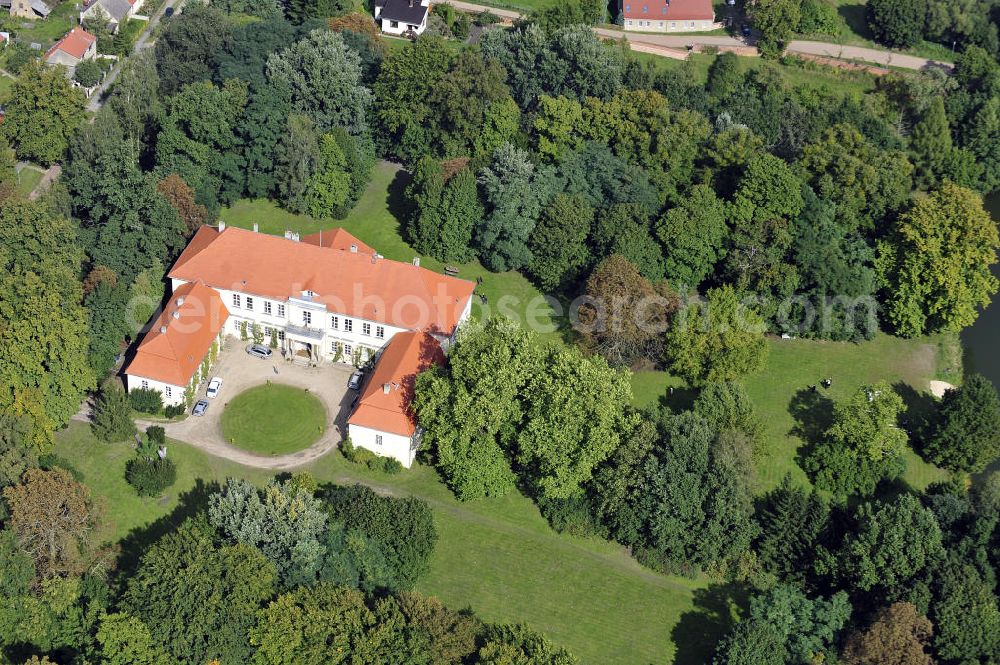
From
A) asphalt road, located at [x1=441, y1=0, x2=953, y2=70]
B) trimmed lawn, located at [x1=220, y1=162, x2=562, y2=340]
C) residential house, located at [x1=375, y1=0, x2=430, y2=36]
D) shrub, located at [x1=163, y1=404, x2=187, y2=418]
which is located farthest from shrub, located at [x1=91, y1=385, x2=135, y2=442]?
asphalt road, located at [x1=441, y1=0, x2=953, y2=70]

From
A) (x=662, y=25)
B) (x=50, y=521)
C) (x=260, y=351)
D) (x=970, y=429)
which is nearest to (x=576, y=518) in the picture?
(x=260, y=351)

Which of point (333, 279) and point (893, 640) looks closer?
point (893, 640)

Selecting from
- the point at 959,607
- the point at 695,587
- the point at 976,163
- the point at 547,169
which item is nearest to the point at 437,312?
the point at 547,169

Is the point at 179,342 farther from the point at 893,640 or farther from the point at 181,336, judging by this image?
the point at 893,640

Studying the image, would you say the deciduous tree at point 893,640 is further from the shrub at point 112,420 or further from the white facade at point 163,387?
the shrub at point 112,420

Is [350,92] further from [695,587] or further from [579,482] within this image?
[695,587]

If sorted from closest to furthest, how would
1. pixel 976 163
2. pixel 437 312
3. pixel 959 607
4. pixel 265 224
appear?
pixel 959 607
pixel 437 312
pixel 265 224
pixel 976 163

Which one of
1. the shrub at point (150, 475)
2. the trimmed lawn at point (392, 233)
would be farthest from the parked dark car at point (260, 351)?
the trimmed lawn at point (392, 233)
